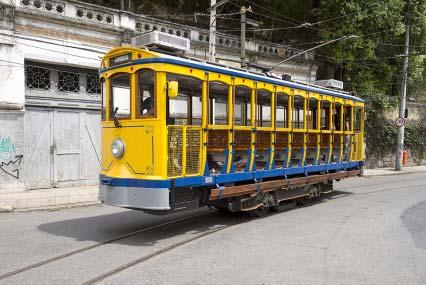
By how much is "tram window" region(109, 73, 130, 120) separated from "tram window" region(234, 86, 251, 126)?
2414 millimetres

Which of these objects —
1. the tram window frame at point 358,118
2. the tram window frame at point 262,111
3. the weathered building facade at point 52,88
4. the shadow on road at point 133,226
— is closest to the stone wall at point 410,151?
the tram window frame at point 358,118

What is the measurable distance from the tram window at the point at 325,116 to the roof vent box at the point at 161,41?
5.51 m

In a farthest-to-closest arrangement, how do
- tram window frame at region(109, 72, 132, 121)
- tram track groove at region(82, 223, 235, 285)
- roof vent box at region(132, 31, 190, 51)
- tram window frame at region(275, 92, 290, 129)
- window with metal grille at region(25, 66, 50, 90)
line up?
window with metal grille at region(25, 66, 50, 90), tram window frame at region(275, 92, 290, 129), tram window frame at region(109, 72, 132, 121), roof vent box at region(132, 31, 190, 51), tram track groove at region(82, 223, 235, 285)

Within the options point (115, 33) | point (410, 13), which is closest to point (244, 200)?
point (115, 33)

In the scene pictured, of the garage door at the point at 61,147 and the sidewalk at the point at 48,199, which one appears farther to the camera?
the garage door at the point at 61,147

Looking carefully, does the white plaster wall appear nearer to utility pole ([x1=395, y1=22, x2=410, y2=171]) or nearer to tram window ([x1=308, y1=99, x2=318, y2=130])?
tram window ([x1=308, y1=99, x2=318, y2=130])

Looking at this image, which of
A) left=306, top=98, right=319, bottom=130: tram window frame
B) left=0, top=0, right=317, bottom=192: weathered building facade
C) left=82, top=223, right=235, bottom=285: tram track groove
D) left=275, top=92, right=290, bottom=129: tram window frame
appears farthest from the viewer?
left=0, top=0, right=317, bottom=192: weathered building facade

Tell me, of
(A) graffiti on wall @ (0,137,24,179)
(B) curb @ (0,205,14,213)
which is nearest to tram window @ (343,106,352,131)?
(B) curb @ (0,205,14,213)

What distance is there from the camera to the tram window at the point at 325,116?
12.3 meters

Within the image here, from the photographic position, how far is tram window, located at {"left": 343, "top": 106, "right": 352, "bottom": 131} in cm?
1353

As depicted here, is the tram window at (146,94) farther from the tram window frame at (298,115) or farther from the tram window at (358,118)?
the tram window at (358,118)

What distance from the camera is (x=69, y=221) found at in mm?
9531

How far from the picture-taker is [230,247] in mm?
7250

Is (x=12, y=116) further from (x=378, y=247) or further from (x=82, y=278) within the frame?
(x=378, y=247)
